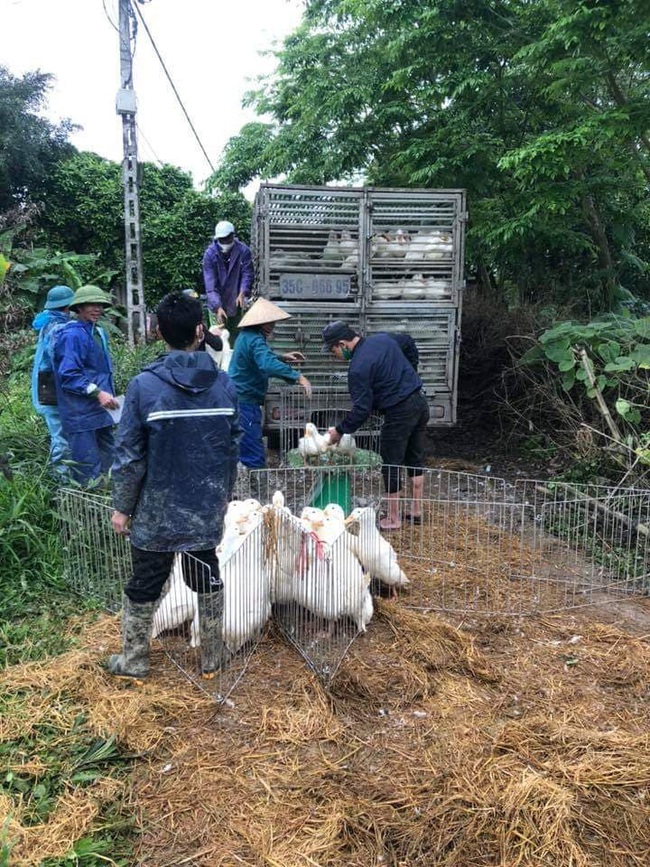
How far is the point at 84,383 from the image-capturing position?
5031 millimetres

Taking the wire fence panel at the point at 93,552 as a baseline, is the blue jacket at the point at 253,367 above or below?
above

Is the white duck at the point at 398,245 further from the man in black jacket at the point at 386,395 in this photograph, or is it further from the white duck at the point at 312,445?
the white duck at the point at 312,445

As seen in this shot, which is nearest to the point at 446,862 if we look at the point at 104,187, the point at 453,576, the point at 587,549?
the point at 453,576

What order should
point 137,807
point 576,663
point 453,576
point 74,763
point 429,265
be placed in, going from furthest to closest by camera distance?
point 429,265 → point 453,576 → point 576,663 → point 74,763 → point 137,807

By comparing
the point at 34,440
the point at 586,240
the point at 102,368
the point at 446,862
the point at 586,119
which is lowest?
the point at 446,862

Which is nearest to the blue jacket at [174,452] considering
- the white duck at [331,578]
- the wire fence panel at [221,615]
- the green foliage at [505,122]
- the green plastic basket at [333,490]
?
the wire fence panel at [221,615]

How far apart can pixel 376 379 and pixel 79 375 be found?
88.4 inches

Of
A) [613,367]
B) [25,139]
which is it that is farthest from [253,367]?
[25,139]

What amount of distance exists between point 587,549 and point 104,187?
1480 centimetres

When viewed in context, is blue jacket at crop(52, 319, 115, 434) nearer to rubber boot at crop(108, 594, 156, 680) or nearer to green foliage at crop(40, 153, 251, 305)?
rubber boot at crop(108, 594, 156, 680)

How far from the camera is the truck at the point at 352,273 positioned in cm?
662

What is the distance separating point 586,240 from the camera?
9625mm

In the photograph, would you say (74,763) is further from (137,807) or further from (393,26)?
(393,26)

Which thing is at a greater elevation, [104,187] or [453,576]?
[104,187]
